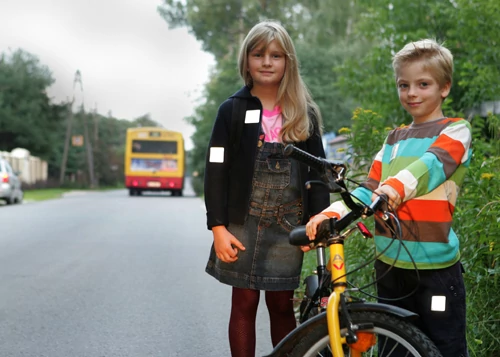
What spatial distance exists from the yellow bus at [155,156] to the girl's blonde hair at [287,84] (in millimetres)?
31162

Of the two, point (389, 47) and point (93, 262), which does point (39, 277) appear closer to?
point (93, 262)

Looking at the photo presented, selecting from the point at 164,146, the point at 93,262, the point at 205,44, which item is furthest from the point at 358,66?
the point at 205,44

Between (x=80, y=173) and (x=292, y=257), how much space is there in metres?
82.9

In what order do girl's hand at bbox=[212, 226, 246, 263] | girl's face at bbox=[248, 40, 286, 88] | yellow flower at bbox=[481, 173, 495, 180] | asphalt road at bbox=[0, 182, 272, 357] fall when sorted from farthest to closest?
1. asphalt road at bbox=[0, 182, 272, 357]
2. yellow flower at bbox=[481, 173, 495, 180]
3. girl's face at bbox=[248, 40, 286, 88]
4. girl's hand at bbox=[212, 226, 246, 263]

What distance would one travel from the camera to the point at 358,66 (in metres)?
14.3

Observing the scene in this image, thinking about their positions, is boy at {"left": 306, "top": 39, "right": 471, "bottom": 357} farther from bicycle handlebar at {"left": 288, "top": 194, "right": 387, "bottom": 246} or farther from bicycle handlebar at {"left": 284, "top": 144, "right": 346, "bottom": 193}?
bicycle handlebar at {"left": 284, "top": 144, "right": 346, "bottom": 193}

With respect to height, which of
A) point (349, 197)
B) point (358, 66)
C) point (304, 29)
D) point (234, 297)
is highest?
point (304, 29)

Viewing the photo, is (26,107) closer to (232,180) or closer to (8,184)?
(8,184)

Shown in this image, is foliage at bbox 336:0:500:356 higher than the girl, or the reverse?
foliage at bbox 336:0:500:356

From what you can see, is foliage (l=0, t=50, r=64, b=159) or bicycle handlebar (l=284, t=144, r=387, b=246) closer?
bicycle handlebar (l=284, t=144, r=387, b=246)

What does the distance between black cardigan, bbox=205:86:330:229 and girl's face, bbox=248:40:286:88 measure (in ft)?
0.44

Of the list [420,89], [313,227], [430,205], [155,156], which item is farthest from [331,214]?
[155,156]

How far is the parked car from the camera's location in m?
23.0

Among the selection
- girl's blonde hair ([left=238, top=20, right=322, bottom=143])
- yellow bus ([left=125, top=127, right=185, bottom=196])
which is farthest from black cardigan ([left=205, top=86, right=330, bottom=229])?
yellow bus ([left=125, top=127, right=185, bottom=196])
